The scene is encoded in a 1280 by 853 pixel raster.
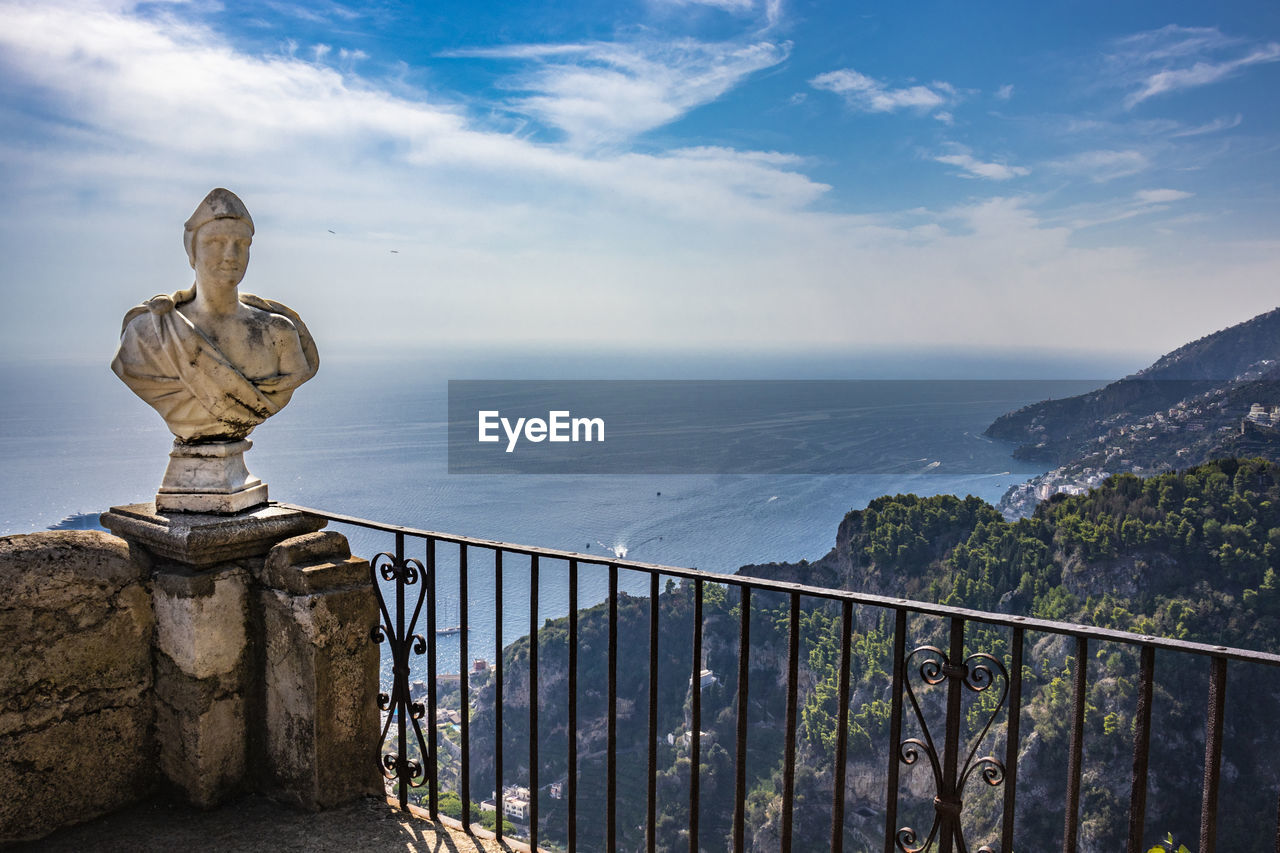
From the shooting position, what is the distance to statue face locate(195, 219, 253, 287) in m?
3.06

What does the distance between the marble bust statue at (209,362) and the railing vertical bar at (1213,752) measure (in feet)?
9.71

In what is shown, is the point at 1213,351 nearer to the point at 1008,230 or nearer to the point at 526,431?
the point at 1008,230

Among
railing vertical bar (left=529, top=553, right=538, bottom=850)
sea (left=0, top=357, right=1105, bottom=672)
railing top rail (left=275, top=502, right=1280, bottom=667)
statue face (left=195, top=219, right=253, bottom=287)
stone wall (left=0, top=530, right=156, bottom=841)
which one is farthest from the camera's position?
sea (left=0, top=357, right=1105, bottom=672)

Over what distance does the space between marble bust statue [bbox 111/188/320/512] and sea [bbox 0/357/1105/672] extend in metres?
59.0

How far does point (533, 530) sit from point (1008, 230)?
3328 inches

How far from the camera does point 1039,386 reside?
158 metres

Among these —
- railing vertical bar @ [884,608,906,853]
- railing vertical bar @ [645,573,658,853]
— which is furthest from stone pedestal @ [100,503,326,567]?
railing vertical bar @ [884,608,906,853]

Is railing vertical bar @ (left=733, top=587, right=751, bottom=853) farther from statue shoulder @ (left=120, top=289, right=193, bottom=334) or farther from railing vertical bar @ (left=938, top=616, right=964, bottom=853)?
statue shoulder @ (left=120, top=289, right=193, bottom=334)

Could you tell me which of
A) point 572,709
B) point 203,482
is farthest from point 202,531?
point 572,709

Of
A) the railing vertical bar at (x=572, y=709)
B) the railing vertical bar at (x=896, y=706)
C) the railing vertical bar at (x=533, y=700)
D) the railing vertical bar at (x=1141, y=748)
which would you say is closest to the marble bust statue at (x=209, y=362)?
the railing vertical bar at (x=533, y=700)

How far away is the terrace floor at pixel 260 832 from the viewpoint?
9.34 ft

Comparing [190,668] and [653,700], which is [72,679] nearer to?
[190,668]

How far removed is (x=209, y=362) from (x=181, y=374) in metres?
0.10

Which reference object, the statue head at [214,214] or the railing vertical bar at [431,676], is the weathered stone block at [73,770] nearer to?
the railing vertical bar at [431,676]
